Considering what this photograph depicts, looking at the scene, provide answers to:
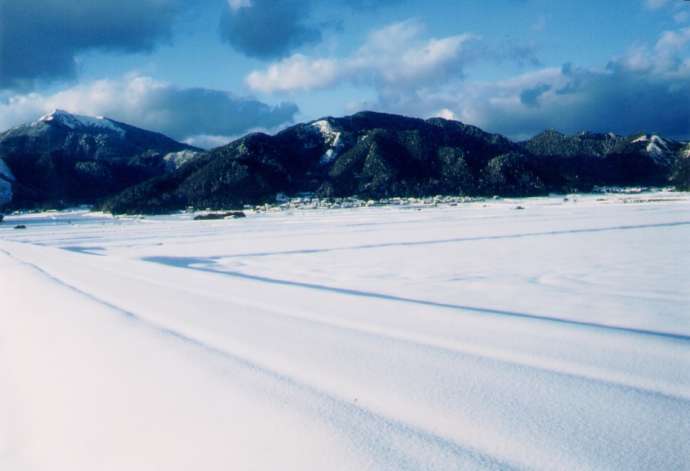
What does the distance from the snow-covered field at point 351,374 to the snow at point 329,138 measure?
368 ft

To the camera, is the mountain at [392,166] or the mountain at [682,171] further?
the mountain at [392,166]

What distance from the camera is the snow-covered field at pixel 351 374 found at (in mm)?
3477

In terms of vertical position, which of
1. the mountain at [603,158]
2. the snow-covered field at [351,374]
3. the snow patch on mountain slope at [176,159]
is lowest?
the snow-covered field at [351,374]

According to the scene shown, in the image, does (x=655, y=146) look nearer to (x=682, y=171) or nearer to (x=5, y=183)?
(x=682, y=171)

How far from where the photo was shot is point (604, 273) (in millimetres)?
11305

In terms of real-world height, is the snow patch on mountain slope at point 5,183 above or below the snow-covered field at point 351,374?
above

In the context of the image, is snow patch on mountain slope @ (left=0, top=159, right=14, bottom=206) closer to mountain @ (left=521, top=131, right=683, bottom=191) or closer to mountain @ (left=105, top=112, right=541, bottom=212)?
mountain @ (left=105, top=112, right=541, bottom=212)

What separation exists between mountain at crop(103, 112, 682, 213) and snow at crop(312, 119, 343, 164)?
0.29 metres

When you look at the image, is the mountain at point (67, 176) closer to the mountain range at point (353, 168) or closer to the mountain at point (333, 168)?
the mountain range at point (353, 168)

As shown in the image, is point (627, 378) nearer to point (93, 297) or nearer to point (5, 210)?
point (93, 297)

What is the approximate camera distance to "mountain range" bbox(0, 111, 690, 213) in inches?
3548

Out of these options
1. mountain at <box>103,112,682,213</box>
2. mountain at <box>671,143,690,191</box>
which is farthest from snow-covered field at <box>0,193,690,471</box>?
mountain at <box>671,143,690,191</box>

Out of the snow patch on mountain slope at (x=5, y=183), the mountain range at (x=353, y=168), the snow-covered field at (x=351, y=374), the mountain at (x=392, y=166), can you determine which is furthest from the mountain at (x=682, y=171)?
the snow patch on mountain slope at (x=5, y=183)

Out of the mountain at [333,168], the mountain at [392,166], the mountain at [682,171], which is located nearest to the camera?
the mountain at [682,171]
